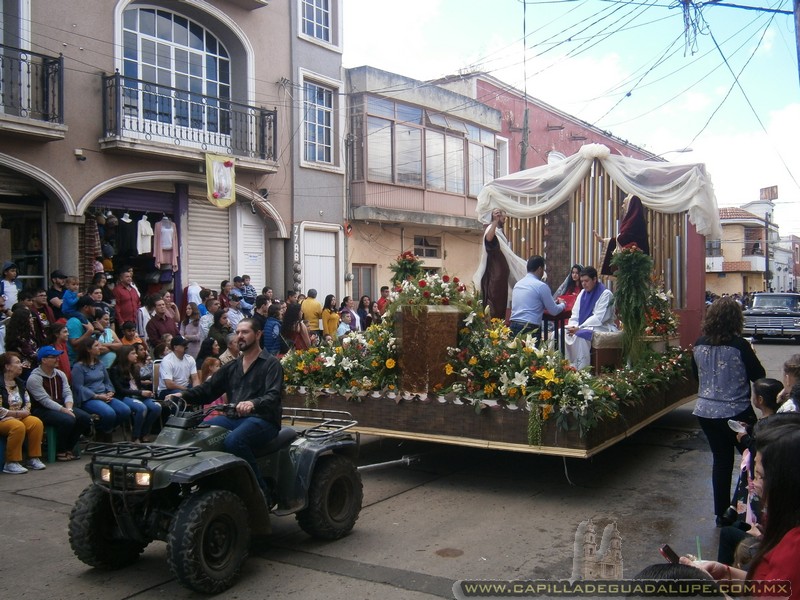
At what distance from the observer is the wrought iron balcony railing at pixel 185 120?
14.0m

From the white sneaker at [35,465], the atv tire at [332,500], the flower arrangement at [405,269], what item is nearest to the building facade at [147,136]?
the white sneaker at [35,465]

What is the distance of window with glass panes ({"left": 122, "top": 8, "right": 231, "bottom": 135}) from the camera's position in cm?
1478

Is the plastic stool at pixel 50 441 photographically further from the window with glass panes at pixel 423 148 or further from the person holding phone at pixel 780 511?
the window with glass panes at pixel 423 148

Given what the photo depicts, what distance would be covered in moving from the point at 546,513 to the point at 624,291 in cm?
394

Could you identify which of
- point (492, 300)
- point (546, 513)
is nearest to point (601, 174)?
point (492, 300)

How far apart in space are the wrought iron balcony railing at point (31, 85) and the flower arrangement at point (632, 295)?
9.85m

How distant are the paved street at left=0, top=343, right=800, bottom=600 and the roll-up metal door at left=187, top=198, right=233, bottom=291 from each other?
8.17 meters

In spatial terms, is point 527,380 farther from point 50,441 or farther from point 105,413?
point 50,441

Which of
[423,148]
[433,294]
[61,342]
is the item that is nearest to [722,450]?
[433,294]

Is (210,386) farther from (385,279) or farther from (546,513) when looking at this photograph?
(385,279)

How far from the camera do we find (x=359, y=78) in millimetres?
20125

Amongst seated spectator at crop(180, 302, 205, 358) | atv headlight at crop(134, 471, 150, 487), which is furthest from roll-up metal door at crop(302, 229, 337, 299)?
atv headlight at crop(134, 471, 150, 487)

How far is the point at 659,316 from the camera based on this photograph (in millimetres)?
10055

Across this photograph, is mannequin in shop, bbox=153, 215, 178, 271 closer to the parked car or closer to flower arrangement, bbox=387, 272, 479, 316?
flower arrangement, bbox=387, 272, 479, 316
